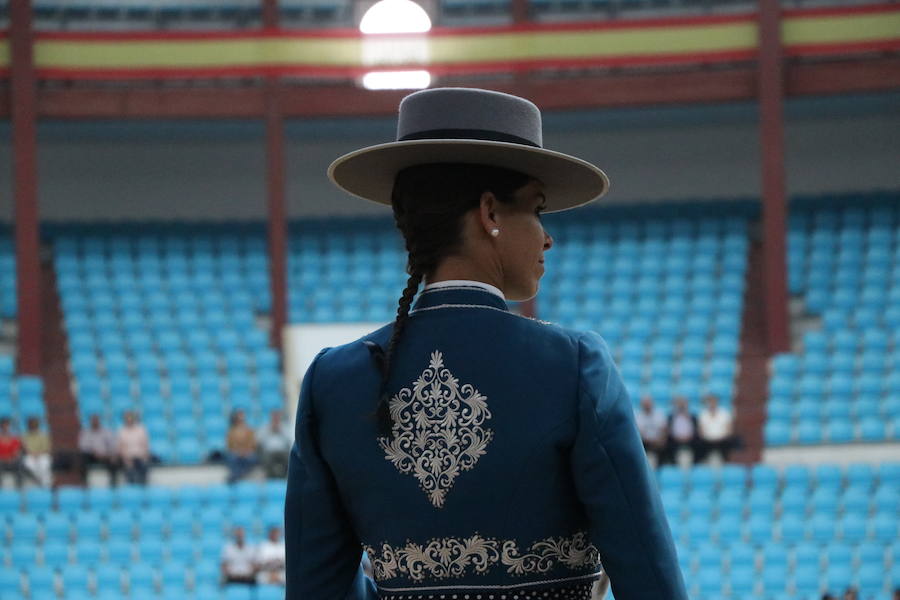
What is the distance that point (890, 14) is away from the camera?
47.3 feet

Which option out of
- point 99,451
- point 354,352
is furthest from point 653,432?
point 354,352

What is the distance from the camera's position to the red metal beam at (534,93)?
1457cm

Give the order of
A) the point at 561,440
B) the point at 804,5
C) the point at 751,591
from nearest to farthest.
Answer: the point at 561,440 → the point at 751,591 → the point at 804,5

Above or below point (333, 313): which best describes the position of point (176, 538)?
below

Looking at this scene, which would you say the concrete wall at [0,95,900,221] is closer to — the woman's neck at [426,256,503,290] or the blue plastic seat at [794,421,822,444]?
the blue plastic seat at [794,421,822,444]

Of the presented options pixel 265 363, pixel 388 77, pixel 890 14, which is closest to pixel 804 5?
pixel 890 14

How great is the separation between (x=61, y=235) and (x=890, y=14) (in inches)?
392

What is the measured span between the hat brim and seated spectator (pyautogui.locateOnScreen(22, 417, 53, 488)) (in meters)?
10.3

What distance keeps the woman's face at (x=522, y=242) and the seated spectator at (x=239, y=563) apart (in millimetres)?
8360

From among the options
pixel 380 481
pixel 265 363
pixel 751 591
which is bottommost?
pixel 751 591

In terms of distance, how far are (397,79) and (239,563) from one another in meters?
6.89

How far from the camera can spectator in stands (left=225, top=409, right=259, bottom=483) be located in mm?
11688

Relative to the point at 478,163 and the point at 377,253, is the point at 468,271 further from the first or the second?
the point at 377,253

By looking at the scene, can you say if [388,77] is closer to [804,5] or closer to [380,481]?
[804,5]
